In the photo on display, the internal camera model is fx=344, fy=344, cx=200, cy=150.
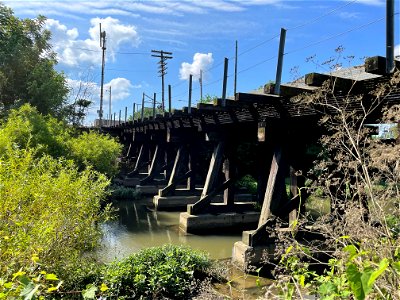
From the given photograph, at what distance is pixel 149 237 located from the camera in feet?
31.2

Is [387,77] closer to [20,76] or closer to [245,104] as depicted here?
[245,104]

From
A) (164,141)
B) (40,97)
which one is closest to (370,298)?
(164,141)

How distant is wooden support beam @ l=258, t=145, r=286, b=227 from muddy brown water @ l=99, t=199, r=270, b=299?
1302 mm

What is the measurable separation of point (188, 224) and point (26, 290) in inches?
317

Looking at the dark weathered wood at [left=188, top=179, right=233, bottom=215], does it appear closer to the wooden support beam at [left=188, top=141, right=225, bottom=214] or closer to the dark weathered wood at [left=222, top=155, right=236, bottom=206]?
the wooden support beam at [left=188, top=141, right=225, bottom=214]

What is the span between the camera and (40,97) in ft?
56.8

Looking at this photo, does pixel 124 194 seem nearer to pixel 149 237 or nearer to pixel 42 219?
pixel 149 237

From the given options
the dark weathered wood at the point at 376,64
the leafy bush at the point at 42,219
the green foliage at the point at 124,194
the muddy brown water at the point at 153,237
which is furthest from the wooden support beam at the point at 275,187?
the green foliage at the point at 124,194

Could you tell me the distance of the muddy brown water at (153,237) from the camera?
7.71 m

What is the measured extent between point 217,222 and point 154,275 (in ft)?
17.0

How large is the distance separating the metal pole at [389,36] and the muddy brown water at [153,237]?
368 cm

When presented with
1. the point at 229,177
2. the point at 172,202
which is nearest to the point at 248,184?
the point at 172,202

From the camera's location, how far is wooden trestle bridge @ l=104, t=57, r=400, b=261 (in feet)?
18.4

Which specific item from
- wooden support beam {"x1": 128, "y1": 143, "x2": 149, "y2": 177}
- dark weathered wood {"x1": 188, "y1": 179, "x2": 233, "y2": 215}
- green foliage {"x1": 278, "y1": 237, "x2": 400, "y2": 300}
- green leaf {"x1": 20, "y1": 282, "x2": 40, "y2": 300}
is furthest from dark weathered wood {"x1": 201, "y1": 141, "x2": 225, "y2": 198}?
wooden support beam {"x1": 128, "y1": 143, "x2": 149, "y2": 177}
